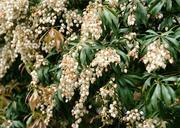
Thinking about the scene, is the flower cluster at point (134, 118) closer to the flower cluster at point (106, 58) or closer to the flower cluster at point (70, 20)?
the flower cluster at point (106, 58)

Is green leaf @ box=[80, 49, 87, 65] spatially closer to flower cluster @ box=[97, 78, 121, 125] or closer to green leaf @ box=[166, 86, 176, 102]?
flower cluster @ box=[97, 78, 121, 125]

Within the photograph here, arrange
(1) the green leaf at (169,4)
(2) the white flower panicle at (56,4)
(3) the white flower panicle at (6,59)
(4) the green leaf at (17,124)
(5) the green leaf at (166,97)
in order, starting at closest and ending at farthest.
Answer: (5) the green leaf at (166,97), (1) the green leaf at (169,4), (2) the white flower panicle at (56,4), (4) the green leaf at (17,124), (3) the white flower panicle at (6,59)

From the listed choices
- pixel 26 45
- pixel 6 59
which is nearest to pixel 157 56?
pixel 26 45

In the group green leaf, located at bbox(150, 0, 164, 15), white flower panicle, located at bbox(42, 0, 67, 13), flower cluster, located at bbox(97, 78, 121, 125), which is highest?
→ white flower panicle, located at bbox(42, 0, 67, 13)

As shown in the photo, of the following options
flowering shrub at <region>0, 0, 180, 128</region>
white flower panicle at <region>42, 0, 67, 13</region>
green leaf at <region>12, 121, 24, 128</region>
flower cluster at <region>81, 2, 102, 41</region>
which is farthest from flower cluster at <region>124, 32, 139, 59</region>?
green leaf at <region>12, 121, 24, 128</region>

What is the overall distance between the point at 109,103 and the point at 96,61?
40 centimetres

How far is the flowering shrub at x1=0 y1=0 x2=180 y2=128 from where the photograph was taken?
3549mm

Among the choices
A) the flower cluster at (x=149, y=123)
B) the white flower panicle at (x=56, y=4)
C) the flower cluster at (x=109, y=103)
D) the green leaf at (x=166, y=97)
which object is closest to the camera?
the green leaf at (x=166, y=97)

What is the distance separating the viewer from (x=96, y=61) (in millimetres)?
3631

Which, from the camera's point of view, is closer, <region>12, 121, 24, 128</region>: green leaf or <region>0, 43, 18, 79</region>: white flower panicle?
<region>12, 121, 24, 128</region>: green leaf

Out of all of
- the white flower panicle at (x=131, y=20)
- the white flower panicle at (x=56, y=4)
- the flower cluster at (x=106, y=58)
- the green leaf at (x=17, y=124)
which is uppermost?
the white flower panicle at (x=56, y=4)

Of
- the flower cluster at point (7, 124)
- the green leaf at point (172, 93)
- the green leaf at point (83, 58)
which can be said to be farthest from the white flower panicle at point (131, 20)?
the flower cluster at point (7, 124)

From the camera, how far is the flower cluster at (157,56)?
3375 mm

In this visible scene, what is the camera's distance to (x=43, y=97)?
4203 mm
